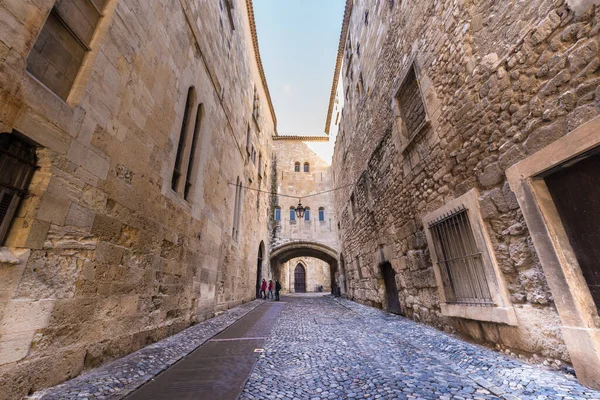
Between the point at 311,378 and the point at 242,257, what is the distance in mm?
7668

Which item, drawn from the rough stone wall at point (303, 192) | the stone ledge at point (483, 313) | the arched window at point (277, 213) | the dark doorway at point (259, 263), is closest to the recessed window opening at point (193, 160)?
the stone ledge at point (483, 313)

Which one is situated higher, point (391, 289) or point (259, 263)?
point (259, 263)

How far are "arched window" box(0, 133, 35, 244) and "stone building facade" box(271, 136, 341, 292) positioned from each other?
14.3 m

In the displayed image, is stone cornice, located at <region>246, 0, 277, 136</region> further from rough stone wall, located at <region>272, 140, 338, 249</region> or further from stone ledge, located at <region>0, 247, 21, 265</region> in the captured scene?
stone ledge, located at <region>0, 247, 21, 265</region>

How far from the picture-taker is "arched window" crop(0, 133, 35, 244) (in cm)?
192

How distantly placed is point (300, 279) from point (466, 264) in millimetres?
26951

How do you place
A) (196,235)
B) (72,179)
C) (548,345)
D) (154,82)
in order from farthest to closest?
(196,235) < (154,82) < (72,179) < (548,345)

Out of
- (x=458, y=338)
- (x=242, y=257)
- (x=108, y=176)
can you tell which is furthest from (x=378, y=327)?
(x=242, y=257)

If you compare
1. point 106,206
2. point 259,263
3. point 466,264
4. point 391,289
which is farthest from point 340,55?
point 106,206

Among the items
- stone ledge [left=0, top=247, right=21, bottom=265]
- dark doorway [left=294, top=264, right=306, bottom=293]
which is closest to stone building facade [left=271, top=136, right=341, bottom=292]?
dark doorway [left=294, top=264, right=306, bottom=293]

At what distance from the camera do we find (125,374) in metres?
2.36

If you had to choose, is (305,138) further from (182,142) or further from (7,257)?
(7,257)

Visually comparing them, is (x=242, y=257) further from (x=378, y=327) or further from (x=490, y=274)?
(x=490, y=274)

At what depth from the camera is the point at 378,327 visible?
450 centimetres
